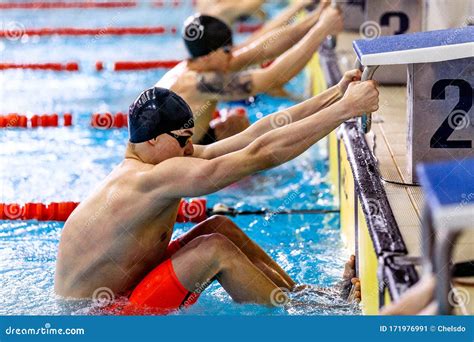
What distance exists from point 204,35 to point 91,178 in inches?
49.1

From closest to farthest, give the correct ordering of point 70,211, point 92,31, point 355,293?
point 355,293
point 70,211
point 92,31

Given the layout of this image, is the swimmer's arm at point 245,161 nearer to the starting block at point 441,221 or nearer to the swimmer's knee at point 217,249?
the swimmer's knee at point 217,249

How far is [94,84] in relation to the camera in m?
8.27

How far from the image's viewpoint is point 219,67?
5.31 metres

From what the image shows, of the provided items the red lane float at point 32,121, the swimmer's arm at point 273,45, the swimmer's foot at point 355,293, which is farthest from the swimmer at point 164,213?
the red lane float at point 32,121

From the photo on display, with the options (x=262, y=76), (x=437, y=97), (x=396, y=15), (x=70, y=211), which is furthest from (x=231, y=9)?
(x=437, y=97)

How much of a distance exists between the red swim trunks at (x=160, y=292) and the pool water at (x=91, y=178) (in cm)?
12

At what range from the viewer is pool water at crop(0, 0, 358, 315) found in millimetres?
4020

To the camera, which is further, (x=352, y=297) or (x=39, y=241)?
(x=39, y=241)

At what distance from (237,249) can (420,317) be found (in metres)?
0.97

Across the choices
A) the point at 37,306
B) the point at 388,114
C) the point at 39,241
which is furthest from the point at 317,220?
the point at 37,306

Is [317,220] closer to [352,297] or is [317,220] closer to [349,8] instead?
[352,297]

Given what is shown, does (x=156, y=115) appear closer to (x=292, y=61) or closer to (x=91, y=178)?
(x=292, y=61)

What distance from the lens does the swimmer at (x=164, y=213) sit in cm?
338
